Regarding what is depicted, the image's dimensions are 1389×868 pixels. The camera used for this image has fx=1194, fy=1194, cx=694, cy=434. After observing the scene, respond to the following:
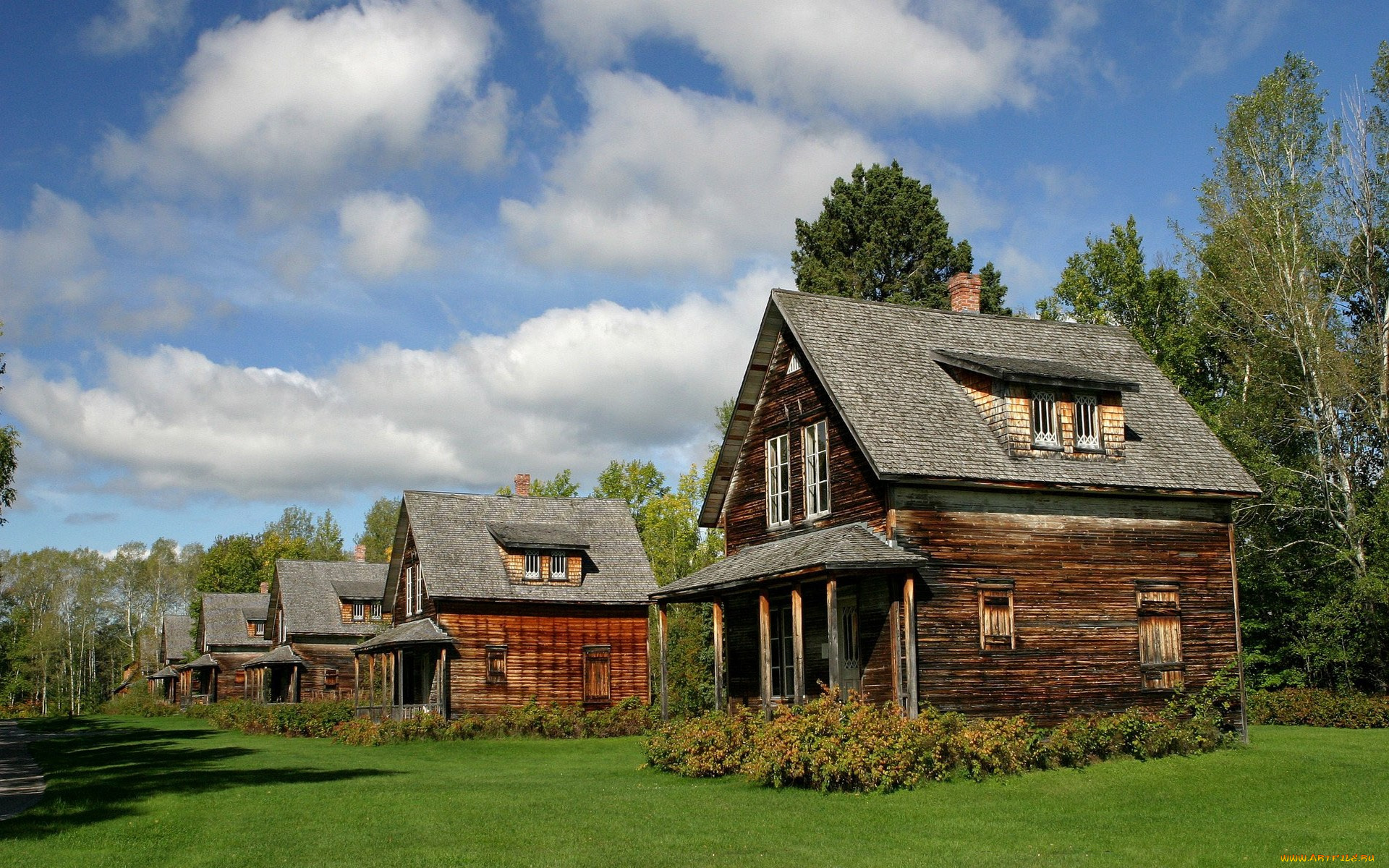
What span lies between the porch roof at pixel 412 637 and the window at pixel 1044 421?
22221mm

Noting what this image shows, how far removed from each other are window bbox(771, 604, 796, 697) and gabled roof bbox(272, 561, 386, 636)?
33.3 meters

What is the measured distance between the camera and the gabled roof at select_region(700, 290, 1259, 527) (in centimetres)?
2469

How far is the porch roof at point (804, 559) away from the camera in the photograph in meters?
22.2

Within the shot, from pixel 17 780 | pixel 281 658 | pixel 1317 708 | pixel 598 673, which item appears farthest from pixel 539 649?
pixel 1317 708

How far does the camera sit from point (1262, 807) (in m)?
17.3

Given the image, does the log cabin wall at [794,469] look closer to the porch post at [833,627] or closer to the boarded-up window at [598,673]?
the porch post at [833,627]

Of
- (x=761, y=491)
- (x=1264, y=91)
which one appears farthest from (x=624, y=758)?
(x=1264, y=91)

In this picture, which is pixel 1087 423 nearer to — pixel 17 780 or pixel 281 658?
pixel 17 780

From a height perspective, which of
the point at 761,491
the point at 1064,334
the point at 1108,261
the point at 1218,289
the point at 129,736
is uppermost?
the point at 1108,261

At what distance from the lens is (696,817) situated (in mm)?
17078

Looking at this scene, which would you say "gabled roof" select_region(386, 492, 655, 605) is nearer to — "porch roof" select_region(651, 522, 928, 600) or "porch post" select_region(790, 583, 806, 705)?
"porch roof" select_region(651, 522, 928, 600)

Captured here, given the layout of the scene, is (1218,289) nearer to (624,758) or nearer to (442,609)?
(624,758)

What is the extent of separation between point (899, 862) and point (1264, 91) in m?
35.1

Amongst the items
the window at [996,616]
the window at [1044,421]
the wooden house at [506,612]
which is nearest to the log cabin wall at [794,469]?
the window at [996,616]
